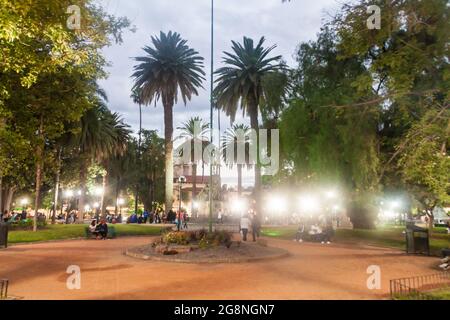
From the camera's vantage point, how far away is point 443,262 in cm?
1220

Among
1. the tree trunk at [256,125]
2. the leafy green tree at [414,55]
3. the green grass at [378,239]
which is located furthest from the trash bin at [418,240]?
the tree trunk at [256,125]

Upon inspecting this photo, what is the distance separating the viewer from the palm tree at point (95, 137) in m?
38.3

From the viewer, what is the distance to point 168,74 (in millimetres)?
39000

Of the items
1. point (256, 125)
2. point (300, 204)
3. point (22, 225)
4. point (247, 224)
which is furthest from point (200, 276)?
point (300, 204)

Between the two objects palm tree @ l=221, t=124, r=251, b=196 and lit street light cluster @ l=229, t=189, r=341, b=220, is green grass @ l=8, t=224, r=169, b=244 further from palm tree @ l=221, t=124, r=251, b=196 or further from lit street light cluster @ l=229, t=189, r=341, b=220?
palm tree @ l=221, t=124, r=251, b=196

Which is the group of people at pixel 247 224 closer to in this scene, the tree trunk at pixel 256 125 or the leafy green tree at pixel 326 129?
the leafy green tree at pixel 326 129

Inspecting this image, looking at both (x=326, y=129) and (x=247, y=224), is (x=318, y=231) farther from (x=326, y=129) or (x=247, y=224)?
(x=326, y=129)

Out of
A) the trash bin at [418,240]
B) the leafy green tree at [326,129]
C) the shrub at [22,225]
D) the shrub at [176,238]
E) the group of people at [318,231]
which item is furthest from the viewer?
the shrub at [22,225]

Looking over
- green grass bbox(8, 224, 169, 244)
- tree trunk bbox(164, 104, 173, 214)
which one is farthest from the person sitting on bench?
tree trunk bbox(164, 104, 173, 214)

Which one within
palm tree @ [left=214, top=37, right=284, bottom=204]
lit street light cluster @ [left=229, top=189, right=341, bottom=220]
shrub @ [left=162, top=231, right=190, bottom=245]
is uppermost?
palm tree @ [left=214, top=37, right=284, bottom=204]

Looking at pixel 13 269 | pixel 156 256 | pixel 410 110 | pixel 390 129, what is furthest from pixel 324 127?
pixel 13 269

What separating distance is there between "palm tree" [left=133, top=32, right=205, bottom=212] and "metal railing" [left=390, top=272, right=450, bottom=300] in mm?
29673

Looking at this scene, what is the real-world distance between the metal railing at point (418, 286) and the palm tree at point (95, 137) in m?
31.9

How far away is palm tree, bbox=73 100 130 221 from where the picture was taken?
126 ft
